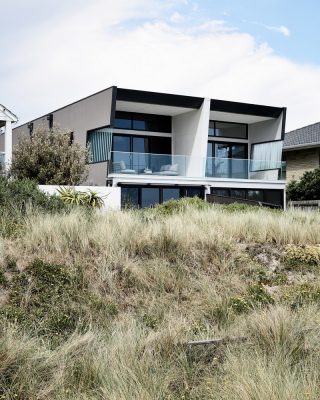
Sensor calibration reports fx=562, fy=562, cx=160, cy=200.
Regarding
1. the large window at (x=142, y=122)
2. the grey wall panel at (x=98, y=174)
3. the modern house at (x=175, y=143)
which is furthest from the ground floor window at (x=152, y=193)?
the large window at (x=142, y=122)

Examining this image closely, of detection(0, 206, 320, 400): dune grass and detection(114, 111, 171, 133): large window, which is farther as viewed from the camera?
detection(114, 111, 171, 133): large window

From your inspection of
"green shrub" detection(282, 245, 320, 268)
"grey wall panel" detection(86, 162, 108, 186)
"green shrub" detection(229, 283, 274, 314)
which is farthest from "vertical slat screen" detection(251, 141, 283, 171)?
"green shrub" detection(229, 283, 274, 314)

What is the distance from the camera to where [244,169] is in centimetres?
3020

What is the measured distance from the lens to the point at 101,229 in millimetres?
9578

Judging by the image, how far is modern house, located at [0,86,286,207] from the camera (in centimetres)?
2641

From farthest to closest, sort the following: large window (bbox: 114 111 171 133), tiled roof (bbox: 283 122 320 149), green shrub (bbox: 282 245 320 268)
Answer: tiled roof (bbox: 283 122 320 149), large window (bbox: 114 111 171 133), green shrub (bbox: 282 245 320 268)

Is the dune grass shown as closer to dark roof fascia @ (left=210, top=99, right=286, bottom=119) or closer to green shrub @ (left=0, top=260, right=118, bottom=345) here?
green shrub @ (left=0, top=260, right=118, bottom=345)

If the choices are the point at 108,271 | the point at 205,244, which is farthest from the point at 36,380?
the point at 205,244

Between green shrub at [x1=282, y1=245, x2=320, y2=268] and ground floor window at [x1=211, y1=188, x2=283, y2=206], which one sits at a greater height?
ground floor window at [x1=211, y1=188, x2=283, y2=206]

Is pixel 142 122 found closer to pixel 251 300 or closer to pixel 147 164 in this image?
pixel 147 164

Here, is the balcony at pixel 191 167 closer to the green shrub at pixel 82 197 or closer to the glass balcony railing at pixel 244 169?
the glass balcony railing at pixel 244 169

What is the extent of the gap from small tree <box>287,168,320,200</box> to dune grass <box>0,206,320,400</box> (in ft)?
59.3

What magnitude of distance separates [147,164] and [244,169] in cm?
634

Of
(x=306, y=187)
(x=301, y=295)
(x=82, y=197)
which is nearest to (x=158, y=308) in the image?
(x=301, y=295)
